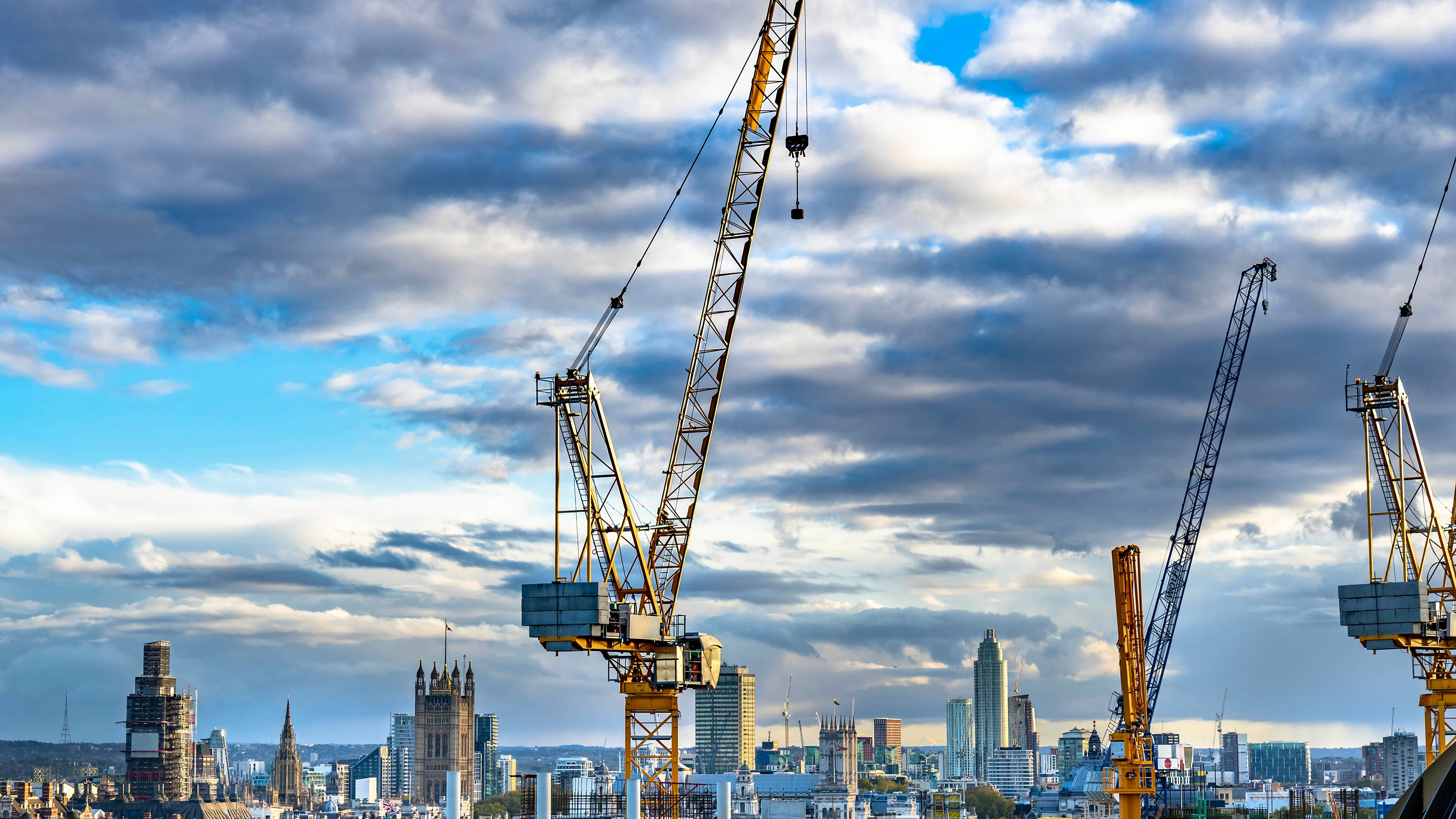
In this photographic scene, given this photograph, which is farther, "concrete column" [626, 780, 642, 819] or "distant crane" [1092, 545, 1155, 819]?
"distant crane" [1092, 545, 1155, 819]

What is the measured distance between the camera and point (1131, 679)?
137000 mm

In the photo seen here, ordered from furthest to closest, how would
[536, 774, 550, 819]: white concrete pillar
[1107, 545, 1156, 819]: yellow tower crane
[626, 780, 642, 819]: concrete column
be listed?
[1107, 545, 1156, 819]: yellow tower crane
[626, 780, 642, 819]: concrete column
[536, 774, 550, 819]: white concrete pillar

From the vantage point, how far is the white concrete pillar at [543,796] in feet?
228

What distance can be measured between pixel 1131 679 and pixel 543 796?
80531 millimetres

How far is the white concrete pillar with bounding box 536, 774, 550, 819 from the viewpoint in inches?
2739

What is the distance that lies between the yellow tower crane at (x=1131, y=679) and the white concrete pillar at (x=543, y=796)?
71.8 metres

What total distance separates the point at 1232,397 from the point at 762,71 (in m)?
101

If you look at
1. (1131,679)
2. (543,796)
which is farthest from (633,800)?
(1131,679)

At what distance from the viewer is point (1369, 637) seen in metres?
113

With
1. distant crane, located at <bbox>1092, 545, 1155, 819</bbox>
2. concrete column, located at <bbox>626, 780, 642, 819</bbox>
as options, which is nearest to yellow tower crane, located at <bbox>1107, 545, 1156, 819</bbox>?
distant crane, located at <bbox>1092, 545, 1155, 819</bbox>

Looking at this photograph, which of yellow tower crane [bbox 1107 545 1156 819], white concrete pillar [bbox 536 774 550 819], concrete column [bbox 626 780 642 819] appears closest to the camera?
white concrete pillar [bbox 536 774 550 819]

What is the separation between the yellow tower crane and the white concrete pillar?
71.8 meters

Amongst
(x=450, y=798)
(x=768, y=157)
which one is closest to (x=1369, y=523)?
(x=768, y=157)

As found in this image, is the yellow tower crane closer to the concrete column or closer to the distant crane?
the distant crane
